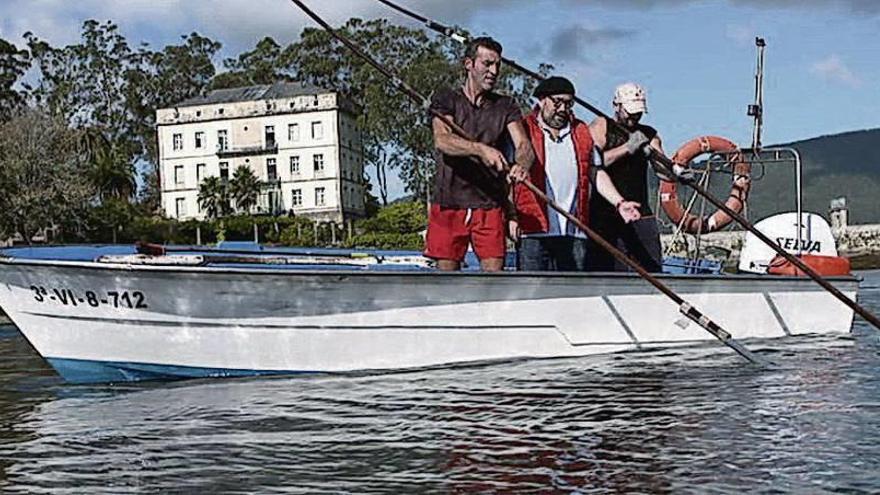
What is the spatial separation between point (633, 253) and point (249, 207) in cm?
6992

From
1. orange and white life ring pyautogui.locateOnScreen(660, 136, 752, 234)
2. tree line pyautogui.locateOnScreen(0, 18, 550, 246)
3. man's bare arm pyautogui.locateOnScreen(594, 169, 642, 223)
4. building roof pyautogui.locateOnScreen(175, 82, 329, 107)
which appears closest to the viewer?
man's bare arm pyautogui.locateOnScreen(594, 169, 642, 223)

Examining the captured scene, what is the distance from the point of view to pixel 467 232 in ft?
27.4

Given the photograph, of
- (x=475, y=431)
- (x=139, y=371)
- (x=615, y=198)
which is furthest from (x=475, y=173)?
(x=475, y=431)

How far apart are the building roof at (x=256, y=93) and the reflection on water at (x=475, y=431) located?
221ft

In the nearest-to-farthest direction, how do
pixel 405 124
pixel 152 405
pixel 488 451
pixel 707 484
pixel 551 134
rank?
pixel 707 484 < pixel 488 451 < pixel 152 405 < pixel 551 134 < pixel 405 124

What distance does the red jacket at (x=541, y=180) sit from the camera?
878cm

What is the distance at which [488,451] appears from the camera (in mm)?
5312

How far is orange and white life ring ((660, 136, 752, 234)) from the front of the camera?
10766 mm

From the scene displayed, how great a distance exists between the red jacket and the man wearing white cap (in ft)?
0.83

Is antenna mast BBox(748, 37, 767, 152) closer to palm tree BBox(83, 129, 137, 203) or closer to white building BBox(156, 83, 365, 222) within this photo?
palm tree BBox(83, 129, 137, 203)

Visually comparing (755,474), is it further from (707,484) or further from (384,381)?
(384,381)

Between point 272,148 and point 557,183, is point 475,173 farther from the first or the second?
point 272,148

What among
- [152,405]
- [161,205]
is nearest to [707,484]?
[152,405]

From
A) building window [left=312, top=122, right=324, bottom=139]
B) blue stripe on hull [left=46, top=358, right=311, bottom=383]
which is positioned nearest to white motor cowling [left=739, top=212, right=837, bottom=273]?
blue stripe on hull [left=46, top=358, right=311, bottom=383]
